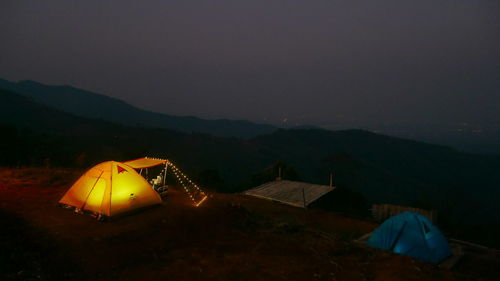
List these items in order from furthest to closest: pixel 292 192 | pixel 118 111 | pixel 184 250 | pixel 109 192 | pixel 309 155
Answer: pixel 118 111 → pixel 309 155 → pixel 292 192 → pixel 109 192 → pixel 184 250

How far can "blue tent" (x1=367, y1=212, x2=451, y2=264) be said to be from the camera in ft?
25.9

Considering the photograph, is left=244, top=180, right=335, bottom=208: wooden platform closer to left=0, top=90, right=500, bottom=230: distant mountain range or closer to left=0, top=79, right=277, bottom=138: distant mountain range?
left=0, top=90, right=500, bottom=230: distant mountain range

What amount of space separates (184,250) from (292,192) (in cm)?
1062

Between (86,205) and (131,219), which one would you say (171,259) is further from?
(86,205)

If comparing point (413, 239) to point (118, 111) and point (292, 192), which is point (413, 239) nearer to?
point (292, 192)

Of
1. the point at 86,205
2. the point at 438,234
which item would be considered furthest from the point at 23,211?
the point at 438,234

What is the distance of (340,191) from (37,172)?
17458mm

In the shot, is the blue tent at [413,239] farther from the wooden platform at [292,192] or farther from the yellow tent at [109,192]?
the yellow tent at [109,192]

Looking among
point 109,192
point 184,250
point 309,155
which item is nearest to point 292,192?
point 109,192

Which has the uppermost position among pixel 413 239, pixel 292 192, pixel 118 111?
pixel 118 111

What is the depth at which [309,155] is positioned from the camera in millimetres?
65750

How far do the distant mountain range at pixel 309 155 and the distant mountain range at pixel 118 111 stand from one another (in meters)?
59.8

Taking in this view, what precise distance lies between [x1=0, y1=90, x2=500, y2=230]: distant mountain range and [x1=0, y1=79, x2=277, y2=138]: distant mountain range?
59.8 m

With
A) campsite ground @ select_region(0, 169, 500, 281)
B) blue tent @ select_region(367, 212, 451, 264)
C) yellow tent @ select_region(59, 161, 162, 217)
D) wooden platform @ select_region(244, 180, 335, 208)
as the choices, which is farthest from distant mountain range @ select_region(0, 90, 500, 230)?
blue tent @ select_region(367, 212, 451, 264)
